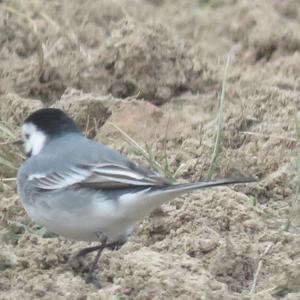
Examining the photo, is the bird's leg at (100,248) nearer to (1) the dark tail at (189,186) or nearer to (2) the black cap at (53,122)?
(1) the dark tail at (189,186)

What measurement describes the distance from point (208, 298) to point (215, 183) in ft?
1.45

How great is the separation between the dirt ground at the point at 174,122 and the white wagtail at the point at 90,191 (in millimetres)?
167

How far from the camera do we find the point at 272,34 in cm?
821

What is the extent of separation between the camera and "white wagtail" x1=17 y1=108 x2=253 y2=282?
196 inches

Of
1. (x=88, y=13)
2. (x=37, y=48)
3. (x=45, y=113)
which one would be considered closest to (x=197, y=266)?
(x=45, y=113)

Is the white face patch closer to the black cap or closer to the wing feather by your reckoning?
the black cap

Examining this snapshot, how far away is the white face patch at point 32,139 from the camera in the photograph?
5.60 metres

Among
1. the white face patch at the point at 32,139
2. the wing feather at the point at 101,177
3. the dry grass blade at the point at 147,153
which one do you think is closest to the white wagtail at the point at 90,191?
the wing feather at the point at 101,177


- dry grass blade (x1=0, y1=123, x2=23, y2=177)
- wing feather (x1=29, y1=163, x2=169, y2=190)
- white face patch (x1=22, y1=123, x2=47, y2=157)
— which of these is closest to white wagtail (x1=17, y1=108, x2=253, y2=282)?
wing feather (x1=29, y1=163, x2=169, y2=190)

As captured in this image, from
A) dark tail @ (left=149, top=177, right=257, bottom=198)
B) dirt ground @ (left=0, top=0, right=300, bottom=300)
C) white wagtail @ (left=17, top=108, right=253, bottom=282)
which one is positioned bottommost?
dirt ground @ (left=0, top=0, right=300, bottom=300)

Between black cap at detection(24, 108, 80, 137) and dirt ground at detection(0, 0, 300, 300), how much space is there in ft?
1.48

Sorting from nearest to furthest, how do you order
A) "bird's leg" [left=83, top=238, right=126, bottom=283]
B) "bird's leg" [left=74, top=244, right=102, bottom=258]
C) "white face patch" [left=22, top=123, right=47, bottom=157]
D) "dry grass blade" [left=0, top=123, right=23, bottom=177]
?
"bird's leg" [left=83, top=238, right=126, bottom=283], "bird's leg" [left=74, top=244, right=102, bottom=258], "white face patch" [left=22, top=123, right=47, bottom=157], "dry grass blade" [left=0, top=123, right=23, bottom=177]

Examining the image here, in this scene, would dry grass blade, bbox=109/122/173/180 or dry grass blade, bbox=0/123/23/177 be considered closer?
dry grass blade, bbox=109/122/173/180

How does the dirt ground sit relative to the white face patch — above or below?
below
